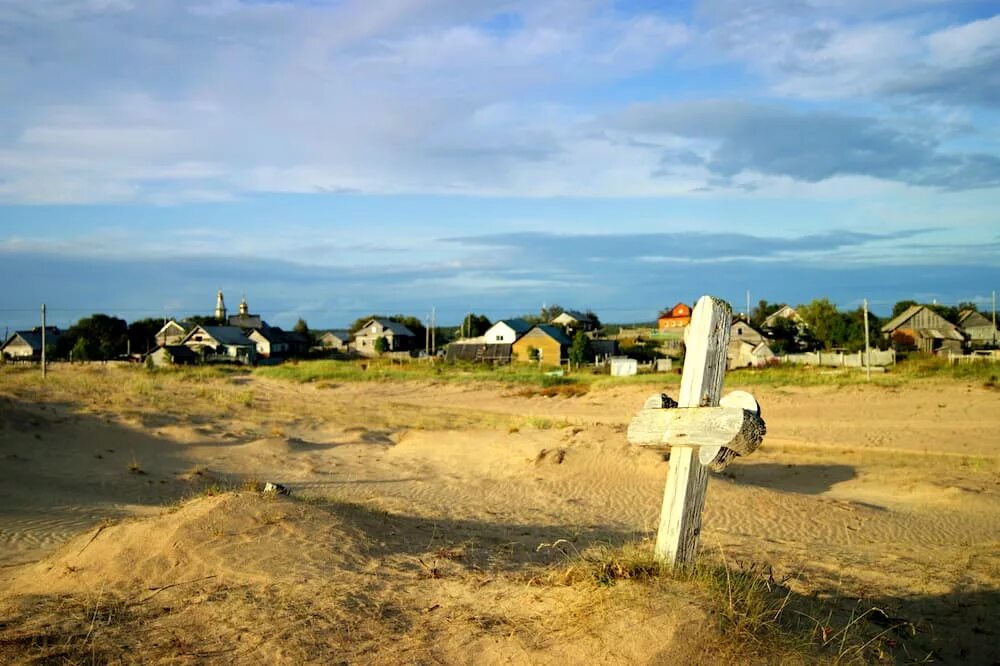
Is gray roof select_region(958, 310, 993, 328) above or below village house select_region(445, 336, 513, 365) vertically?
above

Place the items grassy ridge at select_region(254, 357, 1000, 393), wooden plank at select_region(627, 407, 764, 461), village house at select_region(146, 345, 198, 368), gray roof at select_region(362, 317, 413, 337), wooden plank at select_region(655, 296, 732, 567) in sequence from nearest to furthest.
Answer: wooden plank at select_region(627, 407, 764, 461), wooden plank at select_region(655, 296, 732, 567), grassy ridge at select_region(254, 357, 1000, 393), village house at select_region(146, 345, 198, 368), gray roof at select_region(362, 317, 413, 337)

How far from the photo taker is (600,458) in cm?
1641

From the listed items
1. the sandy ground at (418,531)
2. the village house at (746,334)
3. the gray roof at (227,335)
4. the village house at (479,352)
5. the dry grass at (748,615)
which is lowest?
the sandy ground at (418,531)

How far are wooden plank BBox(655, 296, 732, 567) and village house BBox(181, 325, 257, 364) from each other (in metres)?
69.1

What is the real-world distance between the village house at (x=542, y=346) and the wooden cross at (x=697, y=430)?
58061mm

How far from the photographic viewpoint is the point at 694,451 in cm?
546

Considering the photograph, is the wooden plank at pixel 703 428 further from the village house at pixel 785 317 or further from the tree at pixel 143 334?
the tree at pixel 143 334

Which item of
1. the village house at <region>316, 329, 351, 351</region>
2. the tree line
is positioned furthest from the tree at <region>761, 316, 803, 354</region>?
the village house at <region>316, 329, 351, 351</region>

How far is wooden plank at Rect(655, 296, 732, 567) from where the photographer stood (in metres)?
5.39

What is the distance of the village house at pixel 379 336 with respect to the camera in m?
83.0

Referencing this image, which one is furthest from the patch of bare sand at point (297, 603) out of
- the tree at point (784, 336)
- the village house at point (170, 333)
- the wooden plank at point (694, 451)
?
the village house at point (170, 333)

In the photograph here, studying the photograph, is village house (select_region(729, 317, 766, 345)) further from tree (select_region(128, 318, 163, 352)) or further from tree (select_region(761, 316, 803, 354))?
tree (select_region(128, 318, 163, 352))

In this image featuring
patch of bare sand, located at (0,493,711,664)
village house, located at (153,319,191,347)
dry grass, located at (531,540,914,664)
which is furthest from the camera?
village house, located at (153,319,191,347)

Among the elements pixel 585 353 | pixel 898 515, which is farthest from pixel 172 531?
pixel 585 353
